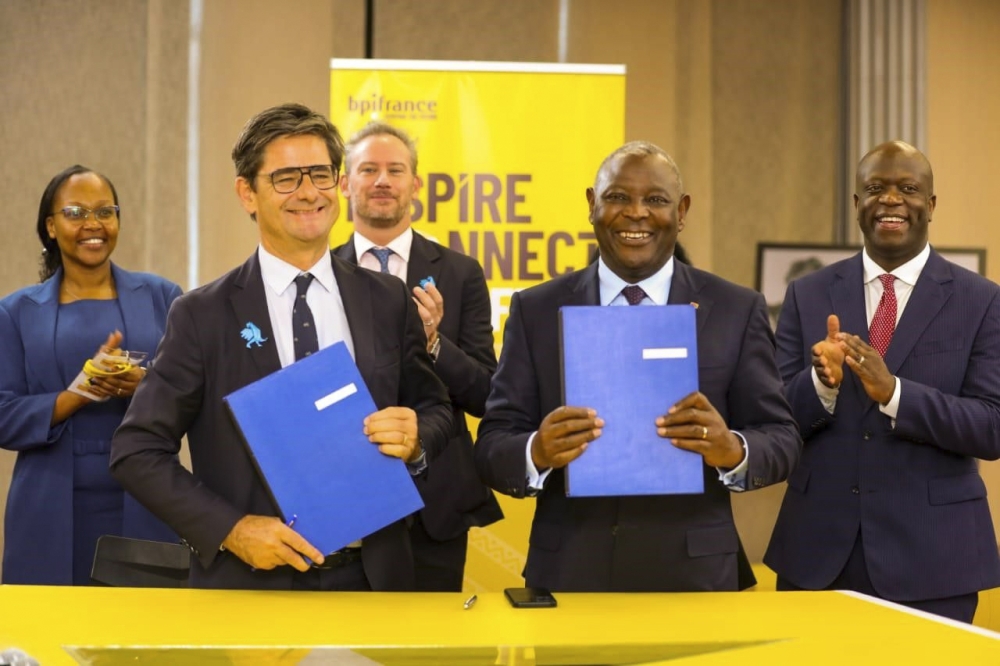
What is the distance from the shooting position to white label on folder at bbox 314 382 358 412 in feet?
7.00

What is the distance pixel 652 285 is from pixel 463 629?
3.17 ft

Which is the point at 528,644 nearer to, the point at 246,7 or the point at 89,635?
the point at 89,635

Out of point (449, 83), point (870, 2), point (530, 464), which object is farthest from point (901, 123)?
point (530, 464)

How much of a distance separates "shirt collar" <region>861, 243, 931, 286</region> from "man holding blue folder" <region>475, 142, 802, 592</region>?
64cm

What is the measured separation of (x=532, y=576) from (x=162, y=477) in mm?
820

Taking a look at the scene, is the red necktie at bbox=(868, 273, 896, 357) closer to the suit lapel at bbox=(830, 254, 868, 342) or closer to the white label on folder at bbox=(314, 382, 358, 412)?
the suit lapel at bbox=(830, 254, 868, 342)

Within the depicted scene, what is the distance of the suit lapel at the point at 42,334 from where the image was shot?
3.52 metres

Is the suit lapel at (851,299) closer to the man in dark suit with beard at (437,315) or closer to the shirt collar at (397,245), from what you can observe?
the man in dark suit with beard at (437,315)

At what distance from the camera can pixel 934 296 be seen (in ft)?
9.42

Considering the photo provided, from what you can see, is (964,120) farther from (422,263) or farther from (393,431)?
(393,431)

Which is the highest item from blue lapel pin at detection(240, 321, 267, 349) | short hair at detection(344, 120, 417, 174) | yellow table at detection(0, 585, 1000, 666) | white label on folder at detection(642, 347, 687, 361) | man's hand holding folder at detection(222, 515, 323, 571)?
short hair at detection(344, 120, 417, 174)

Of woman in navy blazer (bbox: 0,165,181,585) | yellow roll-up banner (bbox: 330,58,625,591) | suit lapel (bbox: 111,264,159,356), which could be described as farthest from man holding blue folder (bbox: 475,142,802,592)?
yellow roll-up banner (bbox: 330,58,625,591)

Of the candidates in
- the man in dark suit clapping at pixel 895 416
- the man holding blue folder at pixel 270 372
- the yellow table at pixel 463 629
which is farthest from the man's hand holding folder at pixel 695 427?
the man in dark suit clapping at pixel 895 416

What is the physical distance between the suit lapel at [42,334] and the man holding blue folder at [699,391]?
1.72 meters
